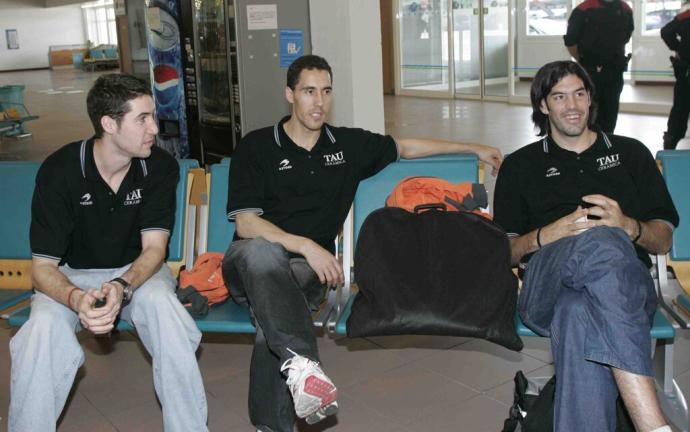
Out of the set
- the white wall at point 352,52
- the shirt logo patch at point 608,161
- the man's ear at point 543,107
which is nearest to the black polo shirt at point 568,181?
the shirt logo patch at point 608,161

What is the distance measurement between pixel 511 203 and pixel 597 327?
0.79 meters

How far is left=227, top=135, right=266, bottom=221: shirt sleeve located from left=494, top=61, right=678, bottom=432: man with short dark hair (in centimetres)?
93

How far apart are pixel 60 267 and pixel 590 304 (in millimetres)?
1959

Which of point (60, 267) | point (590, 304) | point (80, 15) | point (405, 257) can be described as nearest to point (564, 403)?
point (590, 304)

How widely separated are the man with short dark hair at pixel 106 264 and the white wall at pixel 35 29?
37.0m

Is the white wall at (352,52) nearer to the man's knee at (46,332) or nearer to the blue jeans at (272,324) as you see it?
the blue jeans at (272,324)

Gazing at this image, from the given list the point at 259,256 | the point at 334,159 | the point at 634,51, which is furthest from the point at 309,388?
the point at 634,51

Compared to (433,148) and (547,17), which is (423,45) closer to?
(547,17)

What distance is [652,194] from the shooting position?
285 cm

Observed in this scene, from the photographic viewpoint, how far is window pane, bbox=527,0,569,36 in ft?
43.6

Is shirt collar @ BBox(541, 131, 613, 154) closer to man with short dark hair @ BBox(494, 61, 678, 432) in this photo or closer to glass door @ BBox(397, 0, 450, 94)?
man with short dark hair @ BBox(494, 61, 678, 432)

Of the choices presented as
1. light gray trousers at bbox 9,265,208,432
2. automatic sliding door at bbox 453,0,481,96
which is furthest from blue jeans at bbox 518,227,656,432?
automatic sliding door at bbox 453,0,481,96

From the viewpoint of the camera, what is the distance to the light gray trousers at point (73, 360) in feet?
8.41

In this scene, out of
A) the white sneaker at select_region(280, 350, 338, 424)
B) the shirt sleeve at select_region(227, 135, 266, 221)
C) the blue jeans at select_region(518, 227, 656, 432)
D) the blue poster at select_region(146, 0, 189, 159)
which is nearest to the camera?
the blue jeans at select_region(518, 227, 656, 432)
